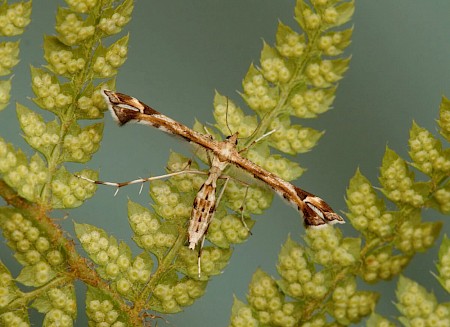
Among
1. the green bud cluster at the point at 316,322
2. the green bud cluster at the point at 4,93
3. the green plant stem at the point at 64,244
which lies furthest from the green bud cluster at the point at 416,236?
the green bud cluster at the point at 4,93

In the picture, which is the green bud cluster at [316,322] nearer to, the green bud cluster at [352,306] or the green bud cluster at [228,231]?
the green bud cluster at [352,306]

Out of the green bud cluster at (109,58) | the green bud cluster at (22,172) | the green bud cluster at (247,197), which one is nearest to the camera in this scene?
the green bud cluster at (22,172)

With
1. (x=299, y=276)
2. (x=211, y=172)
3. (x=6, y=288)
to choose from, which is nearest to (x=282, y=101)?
(x=211, y=172)

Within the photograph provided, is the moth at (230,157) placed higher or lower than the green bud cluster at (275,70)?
lower

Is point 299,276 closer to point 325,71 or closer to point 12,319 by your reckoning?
point 325,71

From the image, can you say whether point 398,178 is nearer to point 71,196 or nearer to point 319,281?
point 319,281

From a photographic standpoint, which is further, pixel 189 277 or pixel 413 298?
pixel 189 277

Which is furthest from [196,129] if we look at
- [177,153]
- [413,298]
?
[413,298]
